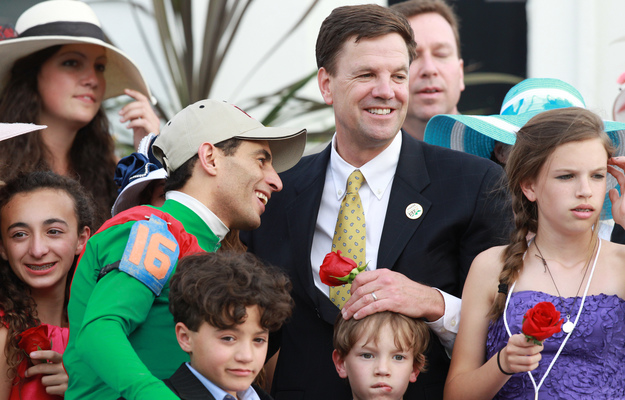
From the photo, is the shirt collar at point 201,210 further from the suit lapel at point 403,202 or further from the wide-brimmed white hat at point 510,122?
the wide-brimmed white hat at point 510,122

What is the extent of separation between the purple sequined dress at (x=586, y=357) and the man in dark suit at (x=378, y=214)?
0.41 meters

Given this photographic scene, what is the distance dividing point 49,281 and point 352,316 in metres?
1.28

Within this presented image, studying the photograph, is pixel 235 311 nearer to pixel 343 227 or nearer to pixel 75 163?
pixel 343 227

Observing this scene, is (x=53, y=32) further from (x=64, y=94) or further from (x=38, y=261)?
(x=38, y=261)

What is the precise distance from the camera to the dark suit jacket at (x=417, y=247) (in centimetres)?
351

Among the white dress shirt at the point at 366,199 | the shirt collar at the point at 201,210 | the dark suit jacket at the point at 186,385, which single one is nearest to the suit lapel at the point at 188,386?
the dark suit jacket at the point at 186,385

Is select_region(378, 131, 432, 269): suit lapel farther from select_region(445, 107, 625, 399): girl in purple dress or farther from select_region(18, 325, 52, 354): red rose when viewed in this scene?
select_region(18, 325, 52, 354): red rose

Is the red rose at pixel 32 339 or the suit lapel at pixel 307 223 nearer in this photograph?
the red rose at pixel 32 339

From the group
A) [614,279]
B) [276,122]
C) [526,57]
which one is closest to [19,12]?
[276,122]

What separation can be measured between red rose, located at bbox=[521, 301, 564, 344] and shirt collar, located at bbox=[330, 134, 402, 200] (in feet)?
3.57

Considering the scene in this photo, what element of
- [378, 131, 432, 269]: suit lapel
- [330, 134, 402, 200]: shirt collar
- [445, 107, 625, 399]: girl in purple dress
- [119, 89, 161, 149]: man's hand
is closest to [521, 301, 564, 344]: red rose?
[445, 107, 625, 399]: girl in purple dress

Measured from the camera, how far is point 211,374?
2869mm

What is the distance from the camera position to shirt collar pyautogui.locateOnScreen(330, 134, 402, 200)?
374 centimetres

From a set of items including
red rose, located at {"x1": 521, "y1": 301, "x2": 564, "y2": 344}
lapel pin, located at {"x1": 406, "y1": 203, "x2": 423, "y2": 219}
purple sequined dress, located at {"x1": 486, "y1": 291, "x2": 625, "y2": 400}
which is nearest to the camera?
red rose, located at {"x1": 521, "y1": 301, "x2": 564, "y2": 344}
